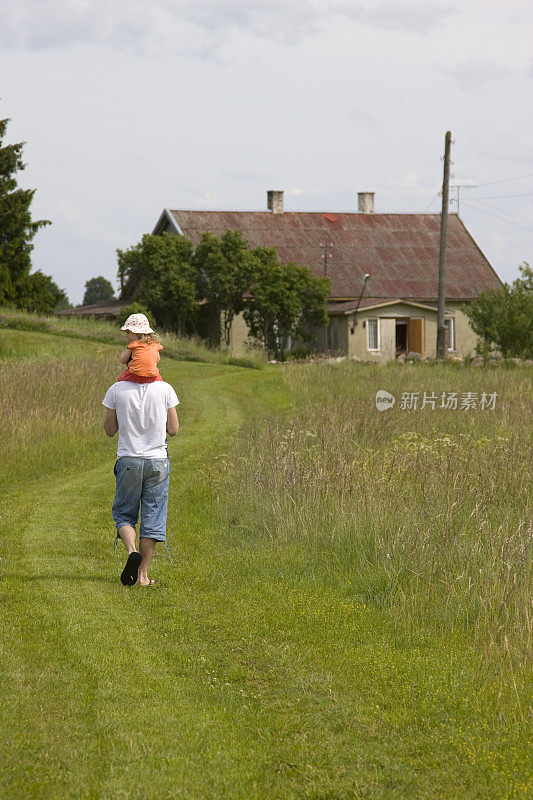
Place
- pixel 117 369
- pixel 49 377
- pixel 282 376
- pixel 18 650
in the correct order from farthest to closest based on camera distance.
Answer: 1. pixel 282 376
2. pixel 117 369
3. pixel 49 377
4. pixel 18 650

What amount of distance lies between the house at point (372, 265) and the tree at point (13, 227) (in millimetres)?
7061

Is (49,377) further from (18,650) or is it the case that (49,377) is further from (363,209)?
(363,209)

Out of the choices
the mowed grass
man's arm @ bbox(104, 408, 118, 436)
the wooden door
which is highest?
the wooden door

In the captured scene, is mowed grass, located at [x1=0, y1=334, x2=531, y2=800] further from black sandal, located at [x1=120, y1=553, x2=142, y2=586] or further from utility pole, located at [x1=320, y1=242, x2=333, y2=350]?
utility pole, located at [x1=320, y1=242, x2=333, y2=350]

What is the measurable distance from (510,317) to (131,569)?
2826 centimetres

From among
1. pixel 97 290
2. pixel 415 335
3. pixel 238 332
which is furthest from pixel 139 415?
pixel 97 290

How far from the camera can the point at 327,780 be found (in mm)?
4227

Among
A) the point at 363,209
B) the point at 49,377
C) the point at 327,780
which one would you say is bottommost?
the point at 327,780

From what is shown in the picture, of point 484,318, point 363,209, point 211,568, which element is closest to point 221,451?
point 211,568

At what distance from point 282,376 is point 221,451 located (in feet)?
40.7

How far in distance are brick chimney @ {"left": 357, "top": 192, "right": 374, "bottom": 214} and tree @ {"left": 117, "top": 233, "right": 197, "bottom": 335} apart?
1616 cm

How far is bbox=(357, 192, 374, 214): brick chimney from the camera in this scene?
52625 millimetres

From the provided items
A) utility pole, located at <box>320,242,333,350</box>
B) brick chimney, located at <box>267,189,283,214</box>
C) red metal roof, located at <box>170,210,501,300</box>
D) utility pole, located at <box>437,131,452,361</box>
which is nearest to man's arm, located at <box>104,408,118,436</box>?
utility pole, located at <box>437,131,452,361</box>

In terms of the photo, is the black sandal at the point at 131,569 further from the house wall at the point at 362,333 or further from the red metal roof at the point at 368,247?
the red metal roof at the point at 368,247
